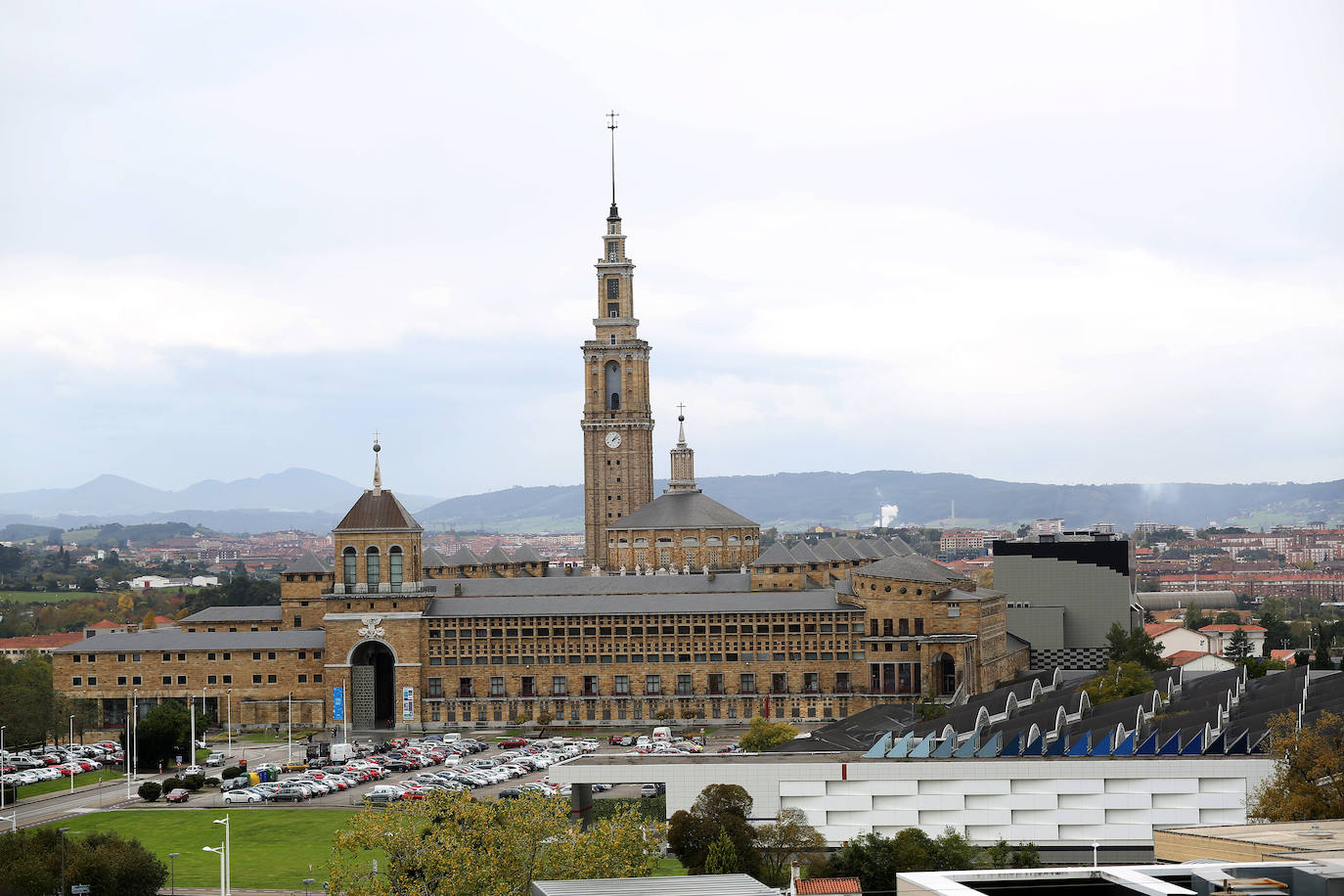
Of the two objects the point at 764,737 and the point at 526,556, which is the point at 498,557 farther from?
the point at 764,737

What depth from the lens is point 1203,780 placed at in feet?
215

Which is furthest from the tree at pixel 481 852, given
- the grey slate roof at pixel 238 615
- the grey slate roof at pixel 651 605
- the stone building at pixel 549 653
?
the grey slate roof at pixel 238 615

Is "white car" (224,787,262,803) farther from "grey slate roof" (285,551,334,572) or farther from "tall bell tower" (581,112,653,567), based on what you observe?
"tall bell tower" (581,112,653,567)

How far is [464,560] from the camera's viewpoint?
14362 cm

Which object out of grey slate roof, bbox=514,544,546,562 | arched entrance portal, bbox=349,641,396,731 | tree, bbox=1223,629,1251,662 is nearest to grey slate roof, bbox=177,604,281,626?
arched entrance portal, bbox=349,641,396,731

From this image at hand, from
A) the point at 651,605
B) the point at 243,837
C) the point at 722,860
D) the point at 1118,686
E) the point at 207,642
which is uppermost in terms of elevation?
the point at 651,605

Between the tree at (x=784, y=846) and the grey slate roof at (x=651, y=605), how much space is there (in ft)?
155

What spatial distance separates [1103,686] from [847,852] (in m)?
35.0

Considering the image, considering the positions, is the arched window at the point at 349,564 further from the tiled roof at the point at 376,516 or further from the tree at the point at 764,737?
the tree at the point at 764,737

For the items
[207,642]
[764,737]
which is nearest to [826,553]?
[764,737]

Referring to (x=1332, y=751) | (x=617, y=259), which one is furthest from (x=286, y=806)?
(x=617, y=259)

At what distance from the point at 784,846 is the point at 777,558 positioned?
204ft

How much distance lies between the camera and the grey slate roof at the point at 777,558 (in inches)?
4825

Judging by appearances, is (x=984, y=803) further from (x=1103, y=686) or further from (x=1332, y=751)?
(x=1103, y=686)
